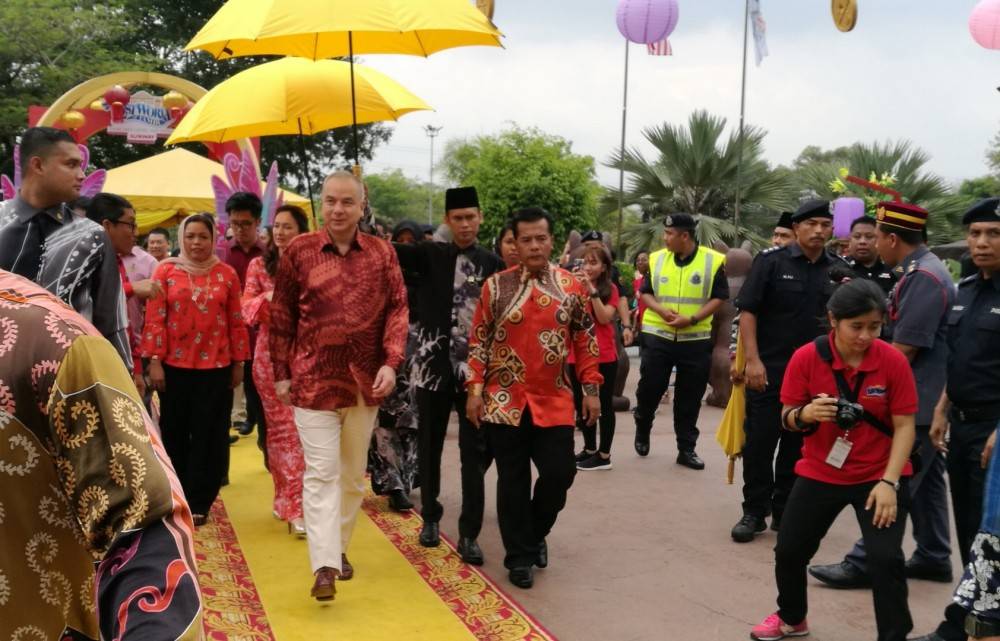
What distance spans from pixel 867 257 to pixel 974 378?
2.29 meters

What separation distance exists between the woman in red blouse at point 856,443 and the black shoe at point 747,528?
1554 mm

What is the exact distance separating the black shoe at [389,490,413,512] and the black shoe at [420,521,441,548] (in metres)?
0.67

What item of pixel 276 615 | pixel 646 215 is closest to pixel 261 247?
pixel 276 615

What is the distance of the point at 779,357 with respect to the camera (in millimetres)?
5945

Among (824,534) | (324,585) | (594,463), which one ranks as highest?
(824,534)

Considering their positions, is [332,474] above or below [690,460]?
above

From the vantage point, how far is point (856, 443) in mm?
4008

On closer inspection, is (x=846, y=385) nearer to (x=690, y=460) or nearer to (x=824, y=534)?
(x=824, y=534)

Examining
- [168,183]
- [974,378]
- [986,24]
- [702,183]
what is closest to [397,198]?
[702,183]

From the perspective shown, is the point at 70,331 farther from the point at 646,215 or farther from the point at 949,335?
the point at 646,215

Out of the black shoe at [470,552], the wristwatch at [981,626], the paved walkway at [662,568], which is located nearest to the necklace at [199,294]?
the paved walkway at [662,568]

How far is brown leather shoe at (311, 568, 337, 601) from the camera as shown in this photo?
4.52 metres

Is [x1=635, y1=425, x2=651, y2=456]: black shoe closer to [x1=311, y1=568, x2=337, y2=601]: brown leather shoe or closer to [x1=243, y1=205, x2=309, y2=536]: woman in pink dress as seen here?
[x1=243, y1=205, x2=309, y2=536]: woman in pink dress

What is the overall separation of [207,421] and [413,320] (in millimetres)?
1415
